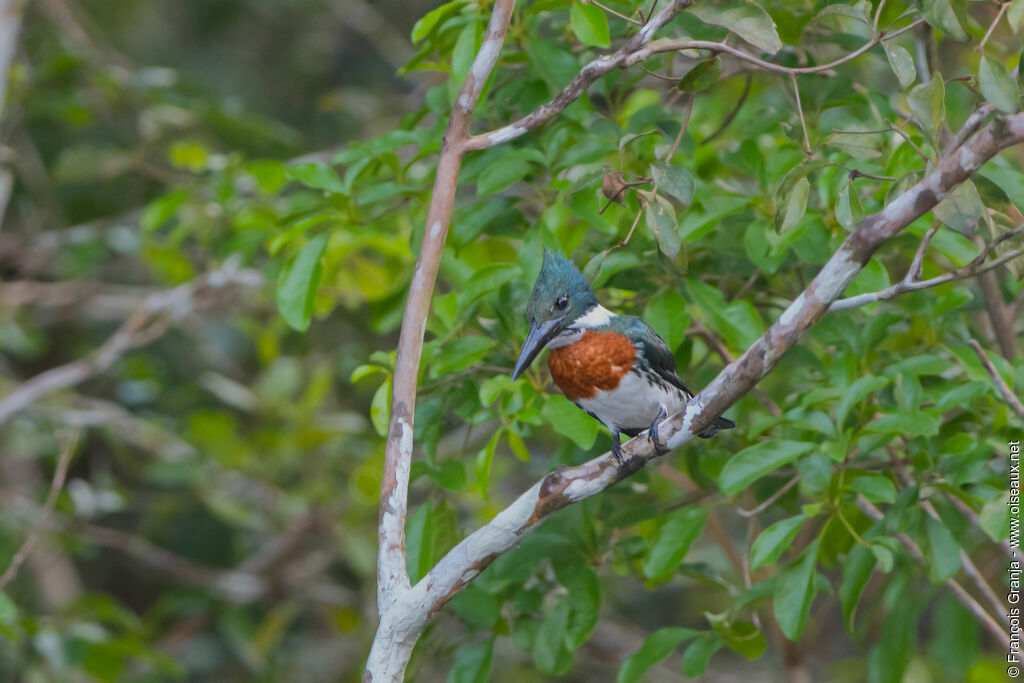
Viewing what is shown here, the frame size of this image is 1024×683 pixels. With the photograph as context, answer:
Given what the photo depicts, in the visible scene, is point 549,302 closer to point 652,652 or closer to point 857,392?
point 857,392

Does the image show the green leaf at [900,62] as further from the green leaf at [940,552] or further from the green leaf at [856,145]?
the green leaf at [940,552]

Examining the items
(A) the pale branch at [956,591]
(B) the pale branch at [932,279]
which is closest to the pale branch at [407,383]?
(B) the pale branch at [932,279]

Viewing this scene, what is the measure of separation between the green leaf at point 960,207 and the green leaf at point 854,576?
2.79 feet

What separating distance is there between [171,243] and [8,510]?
153 cm

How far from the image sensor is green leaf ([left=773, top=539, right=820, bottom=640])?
2.11 m

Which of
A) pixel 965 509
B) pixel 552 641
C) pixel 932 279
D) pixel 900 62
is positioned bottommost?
pixel 965 509

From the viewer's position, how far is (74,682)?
12.9 ft

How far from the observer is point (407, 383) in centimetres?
191

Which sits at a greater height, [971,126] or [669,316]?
[971,126]

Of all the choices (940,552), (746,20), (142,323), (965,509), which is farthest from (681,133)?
(142,323)

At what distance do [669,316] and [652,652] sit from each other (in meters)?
0.75

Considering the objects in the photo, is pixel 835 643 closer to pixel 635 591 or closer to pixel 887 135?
pixel 635 591

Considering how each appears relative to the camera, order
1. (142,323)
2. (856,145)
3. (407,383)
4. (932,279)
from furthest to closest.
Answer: (142,323), (856,145), (407,383), (932,279)

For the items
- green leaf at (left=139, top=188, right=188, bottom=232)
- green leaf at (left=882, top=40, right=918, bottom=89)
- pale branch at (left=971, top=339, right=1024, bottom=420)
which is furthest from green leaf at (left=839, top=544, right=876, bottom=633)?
green leaf at (left=139, top=188, right=188, bottom=232)
